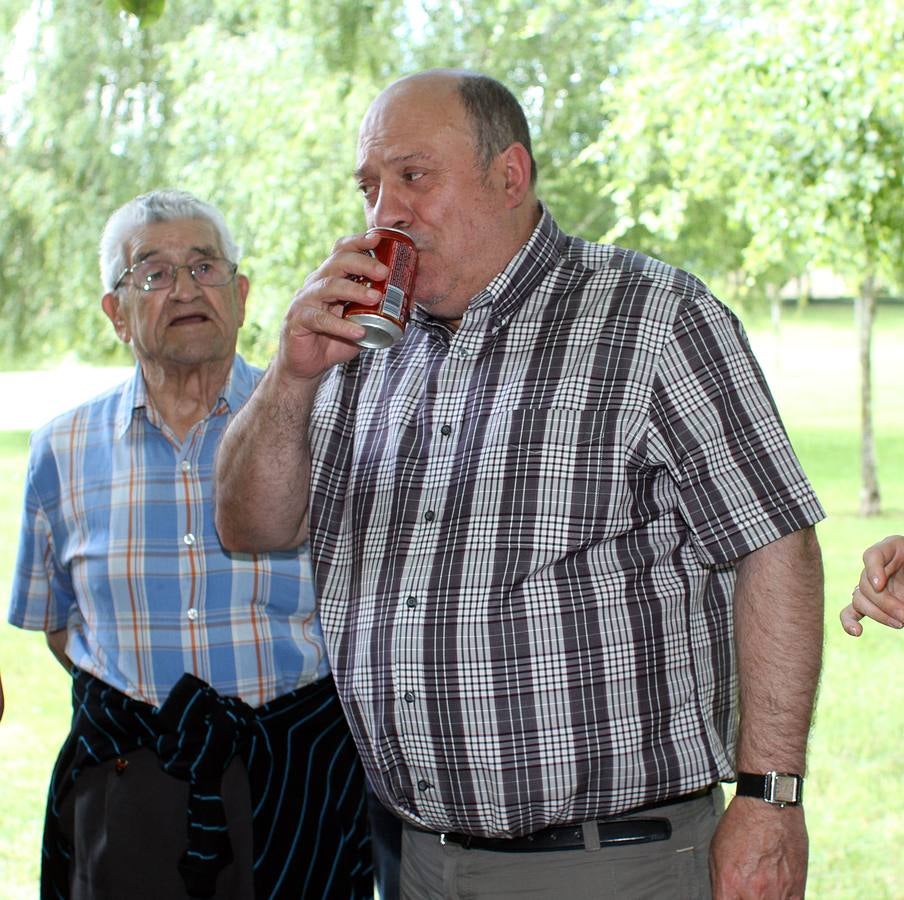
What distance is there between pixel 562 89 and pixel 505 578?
6585mm

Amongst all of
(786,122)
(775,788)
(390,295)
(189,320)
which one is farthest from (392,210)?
(786,122)

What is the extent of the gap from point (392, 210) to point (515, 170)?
7.5 inches

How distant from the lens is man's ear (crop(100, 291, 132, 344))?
2047 mm

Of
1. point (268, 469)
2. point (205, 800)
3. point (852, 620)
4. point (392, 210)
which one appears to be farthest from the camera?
point (205, 800)

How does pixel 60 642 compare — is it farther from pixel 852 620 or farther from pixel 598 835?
pixel 852 620

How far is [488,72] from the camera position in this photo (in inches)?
298

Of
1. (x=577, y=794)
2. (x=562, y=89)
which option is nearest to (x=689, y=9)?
(x=562, y=89)

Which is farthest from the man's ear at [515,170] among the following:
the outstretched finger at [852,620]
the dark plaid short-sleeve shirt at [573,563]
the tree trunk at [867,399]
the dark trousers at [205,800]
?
the tree trunk at [867,399]

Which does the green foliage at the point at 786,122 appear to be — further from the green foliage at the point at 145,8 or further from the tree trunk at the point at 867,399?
the green foliage at the point at 145,8

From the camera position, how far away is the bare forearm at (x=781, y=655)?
1417mm

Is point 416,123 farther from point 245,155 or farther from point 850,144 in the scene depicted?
point 245,155

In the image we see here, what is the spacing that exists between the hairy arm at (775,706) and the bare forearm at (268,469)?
1.99ft

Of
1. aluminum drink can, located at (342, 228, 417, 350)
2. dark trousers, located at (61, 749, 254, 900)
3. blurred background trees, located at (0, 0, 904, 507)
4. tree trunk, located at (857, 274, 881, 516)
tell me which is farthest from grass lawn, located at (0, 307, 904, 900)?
blurred background trees, located at (0, 0, 904, 507)

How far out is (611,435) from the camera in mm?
1465
